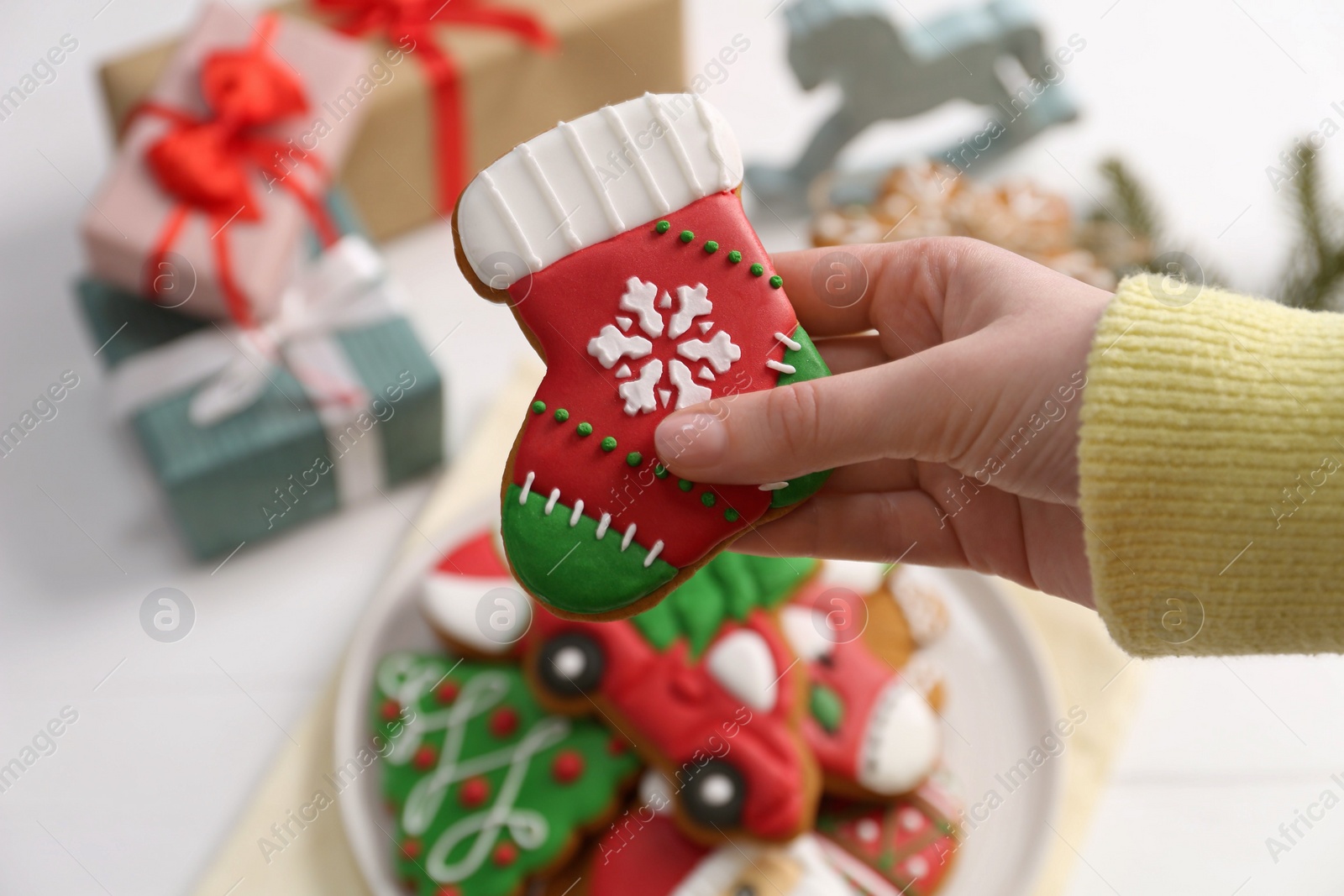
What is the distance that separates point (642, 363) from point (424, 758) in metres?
0.60

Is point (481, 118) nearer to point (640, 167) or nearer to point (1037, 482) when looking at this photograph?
point (640, 167)

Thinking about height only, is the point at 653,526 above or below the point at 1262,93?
above

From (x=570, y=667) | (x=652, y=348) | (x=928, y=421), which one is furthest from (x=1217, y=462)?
(x=570, y=667)

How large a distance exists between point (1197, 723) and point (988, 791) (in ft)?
1.09

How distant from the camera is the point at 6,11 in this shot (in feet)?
6.51

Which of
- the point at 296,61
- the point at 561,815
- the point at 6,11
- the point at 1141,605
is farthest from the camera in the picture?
the point at 6,11

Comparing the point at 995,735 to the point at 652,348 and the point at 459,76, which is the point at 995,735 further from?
the point at 459,76

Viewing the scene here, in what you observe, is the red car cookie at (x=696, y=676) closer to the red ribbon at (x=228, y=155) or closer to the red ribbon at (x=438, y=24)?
the red ribbon at (x=228, y=155)

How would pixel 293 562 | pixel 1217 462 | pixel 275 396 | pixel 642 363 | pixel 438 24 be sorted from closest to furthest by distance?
pixel 1217 462 < pixel 642 363 < pixel 275 396 < pixel 293 562 < pixel 438 24

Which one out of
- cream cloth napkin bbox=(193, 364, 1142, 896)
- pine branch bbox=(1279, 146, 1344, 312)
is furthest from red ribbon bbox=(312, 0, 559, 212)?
pine branch bbox=(1279, 146, 1344, 312)

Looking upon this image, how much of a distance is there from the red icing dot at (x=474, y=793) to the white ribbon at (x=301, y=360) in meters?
0.48

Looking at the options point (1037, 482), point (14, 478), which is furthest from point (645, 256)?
point (14, 478)

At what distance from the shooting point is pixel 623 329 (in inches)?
37.8

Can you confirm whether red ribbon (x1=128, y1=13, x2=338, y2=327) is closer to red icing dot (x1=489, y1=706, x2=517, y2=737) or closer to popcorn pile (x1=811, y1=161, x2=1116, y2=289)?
red icing dot (x1=489, y1=706, x2=517, y2=737)
